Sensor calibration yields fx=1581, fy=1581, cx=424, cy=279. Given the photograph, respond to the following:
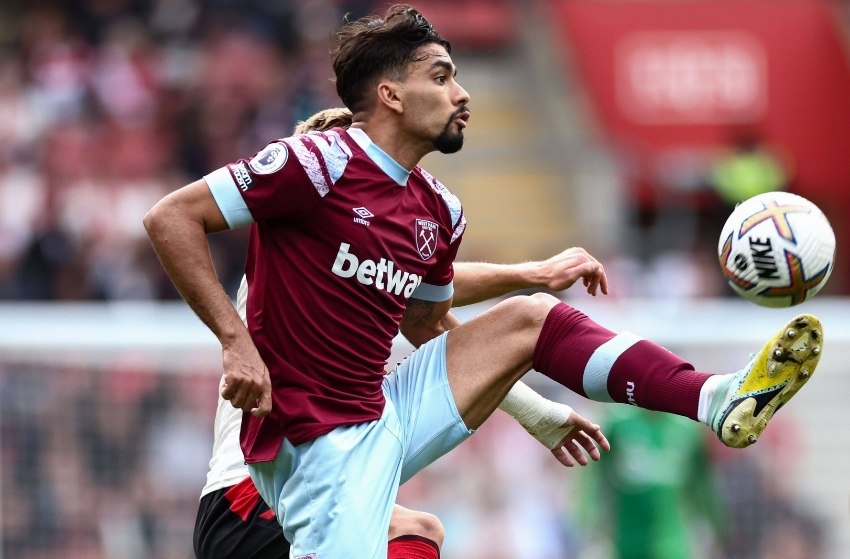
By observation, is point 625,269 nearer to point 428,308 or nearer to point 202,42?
point 202,42

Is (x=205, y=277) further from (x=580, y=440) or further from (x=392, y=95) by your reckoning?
(x=580, y=440)

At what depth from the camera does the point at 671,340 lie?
33.7 feet

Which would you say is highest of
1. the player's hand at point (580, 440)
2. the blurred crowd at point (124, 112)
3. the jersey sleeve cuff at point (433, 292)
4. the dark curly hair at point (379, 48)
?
the dark curly hair at point (379, 48)

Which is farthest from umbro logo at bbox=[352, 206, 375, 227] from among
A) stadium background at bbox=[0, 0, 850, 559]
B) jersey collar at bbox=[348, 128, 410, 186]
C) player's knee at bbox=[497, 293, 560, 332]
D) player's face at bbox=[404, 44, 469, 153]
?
stadium background at bbox=[0, 0, 850, 559]

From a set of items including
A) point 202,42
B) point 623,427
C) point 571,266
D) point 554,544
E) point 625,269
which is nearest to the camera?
point 571,266

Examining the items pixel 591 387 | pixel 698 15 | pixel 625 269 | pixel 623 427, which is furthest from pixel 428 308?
pixel 698 15

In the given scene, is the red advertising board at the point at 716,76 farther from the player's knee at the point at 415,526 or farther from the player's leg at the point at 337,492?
the player's leg at the point at 337,492

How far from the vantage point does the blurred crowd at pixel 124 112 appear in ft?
38.9

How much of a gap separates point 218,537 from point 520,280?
138 centimetres

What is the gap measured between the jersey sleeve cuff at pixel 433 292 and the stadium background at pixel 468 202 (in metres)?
4.34

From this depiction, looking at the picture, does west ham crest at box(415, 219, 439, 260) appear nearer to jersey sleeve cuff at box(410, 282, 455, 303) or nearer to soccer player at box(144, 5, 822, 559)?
soccer player at box(144, 5, 822, 559)

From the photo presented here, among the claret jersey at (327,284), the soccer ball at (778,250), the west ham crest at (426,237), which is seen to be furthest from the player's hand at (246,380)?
the soccer ball at (778,250)

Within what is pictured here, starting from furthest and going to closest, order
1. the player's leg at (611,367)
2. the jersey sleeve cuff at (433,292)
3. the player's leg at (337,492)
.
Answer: the jersey sleeve cuff at (433,292) → the player's leg at (337,492) → the player's leg at (611,367)

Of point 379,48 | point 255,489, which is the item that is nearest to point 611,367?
point 379,48
